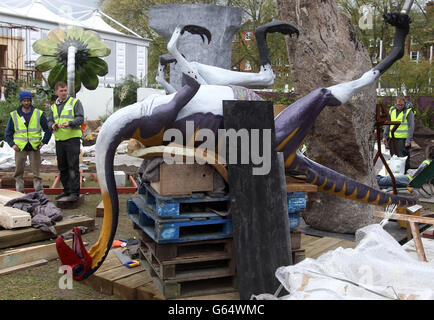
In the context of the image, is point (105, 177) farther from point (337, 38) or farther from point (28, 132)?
point (28, 132)

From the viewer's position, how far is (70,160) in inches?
266

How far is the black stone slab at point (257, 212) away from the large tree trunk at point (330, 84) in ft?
6.86

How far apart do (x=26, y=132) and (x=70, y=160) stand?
81 cm

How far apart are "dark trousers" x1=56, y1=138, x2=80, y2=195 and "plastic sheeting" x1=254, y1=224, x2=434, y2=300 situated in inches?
185

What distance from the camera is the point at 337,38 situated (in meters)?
5.10

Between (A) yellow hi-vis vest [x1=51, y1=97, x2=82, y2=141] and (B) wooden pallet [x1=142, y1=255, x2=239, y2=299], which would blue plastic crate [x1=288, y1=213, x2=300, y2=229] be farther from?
(A) yellow hi-vis vest [x1=51, y1=97, x2=82, y2=141]

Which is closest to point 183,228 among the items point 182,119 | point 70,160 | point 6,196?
point 182,119

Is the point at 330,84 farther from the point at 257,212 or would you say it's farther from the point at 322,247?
the point at 257,212

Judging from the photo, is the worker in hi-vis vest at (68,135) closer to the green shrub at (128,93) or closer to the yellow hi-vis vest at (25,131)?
the yellow hi-vis vest at (25,131)

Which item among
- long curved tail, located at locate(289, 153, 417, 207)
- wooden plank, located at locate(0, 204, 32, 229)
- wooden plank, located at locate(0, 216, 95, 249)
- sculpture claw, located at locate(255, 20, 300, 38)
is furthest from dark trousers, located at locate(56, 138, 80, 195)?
long curved tail, located at locate(289, 153, 417, 207)
